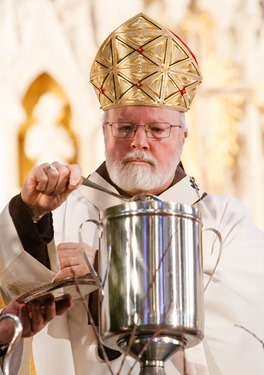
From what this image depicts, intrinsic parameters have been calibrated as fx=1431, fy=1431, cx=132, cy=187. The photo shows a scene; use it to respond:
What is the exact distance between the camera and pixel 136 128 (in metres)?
3.86

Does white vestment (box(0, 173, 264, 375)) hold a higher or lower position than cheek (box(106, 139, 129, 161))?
lower

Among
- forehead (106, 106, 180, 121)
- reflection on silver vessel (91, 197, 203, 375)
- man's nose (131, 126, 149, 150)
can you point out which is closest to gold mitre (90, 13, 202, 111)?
forehead (106, 106, 180, 121)

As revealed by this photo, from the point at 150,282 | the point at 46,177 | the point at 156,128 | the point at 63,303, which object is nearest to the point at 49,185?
the point at 46,177

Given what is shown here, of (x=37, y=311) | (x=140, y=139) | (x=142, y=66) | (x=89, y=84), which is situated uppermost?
(x=89, y=84)

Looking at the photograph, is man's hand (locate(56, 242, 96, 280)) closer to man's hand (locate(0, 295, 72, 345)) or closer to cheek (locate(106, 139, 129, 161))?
man's hand (locate(0, 295, 72, 345))

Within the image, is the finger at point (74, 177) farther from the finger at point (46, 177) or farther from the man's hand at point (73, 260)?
the man's hand at point (73, 260)

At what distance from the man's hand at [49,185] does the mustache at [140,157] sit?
1.67 ft

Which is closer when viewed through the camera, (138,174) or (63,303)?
(63,303)

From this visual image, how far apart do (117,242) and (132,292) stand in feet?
0.37

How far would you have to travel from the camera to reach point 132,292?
9.46ft

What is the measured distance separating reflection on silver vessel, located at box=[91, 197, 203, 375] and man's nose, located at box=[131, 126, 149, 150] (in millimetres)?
848

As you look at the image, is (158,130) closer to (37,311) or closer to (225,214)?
(225,214)

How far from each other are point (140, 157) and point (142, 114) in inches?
6.2

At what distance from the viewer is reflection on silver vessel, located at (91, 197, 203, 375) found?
2.87 m
